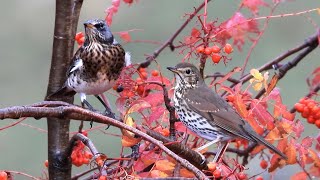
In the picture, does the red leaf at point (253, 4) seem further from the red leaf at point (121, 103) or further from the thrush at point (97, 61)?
the red leaf at point (121, 103)

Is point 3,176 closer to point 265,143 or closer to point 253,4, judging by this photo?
point 265,143

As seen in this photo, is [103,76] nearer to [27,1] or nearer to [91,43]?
[91,43]

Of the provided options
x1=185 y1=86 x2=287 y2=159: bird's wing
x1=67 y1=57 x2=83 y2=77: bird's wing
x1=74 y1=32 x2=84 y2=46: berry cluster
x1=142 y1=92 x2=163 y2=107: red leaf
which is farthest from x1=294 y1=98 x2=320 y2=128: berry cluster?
x1=74 y1=32 x2=84 y2=46: berry cluster

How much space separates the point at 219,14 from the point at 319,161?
19.6 ft

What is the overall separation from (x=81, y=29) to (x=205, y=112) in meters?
4.81

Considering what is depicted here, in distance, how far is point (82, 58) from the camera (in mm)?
3564

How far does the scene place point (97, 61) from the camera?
3.59m

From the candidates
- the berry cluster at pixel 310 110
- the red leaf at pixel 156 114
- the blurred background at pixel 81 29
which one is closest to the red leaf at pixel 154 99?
the red leaf at pixel 156 114

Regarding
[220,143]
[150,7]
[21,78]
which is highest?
[220,143]

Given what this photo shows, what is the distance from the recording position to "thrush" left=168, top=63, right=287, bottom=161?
2.98 m

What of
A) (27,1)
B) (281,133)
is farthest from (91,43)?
(27,1)

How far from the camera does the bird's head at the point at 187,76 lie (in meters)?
3.22

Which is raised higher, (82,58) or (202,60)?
(202,60)

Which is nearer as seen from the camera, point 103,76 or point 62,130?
point 62,130
